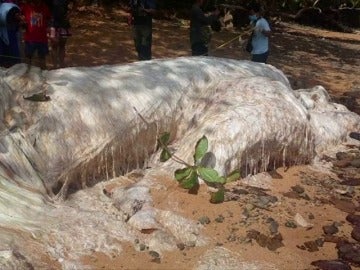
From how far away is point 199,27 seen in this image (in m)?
8.10

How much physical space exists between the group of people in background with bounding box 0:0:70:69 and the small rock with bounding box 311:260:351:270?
389 centimetres

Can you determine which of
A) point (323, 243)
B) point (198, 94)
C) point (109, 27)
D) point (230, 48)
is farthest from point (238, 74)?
point (109, 27)

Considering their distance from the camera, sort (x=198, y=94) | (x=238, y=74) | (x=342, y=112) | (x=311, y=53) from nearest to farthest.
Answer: (x=198, y=94), (x=238, y=74), (x=342, y=112), (x=311, y=53)

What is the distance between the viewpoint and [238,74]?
5.83 meters

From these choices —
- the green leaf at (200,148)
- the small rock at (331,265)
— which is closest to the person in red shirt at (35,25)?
the green leaf at (200,148)

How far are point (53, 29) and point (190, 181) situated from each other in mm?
3826

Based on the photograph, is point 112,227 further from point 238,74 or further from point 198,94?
point 238,74

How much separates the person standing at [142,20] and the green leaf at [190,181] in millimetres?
3699

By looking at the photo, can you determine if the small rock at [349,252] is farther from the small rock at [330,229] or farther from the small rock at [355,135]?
the small rock at [355,135]

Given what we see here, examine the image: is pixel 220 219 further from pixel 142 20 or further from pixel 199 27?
pixel 199 27

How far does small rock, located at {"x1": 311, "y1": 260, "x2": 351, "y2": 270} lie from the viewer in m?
3.78

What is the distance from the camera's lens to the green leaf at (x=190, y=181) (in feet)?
15.1

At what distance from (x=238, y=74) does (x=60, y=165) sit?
7.70 feet

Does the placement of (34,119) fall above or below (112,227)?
above
